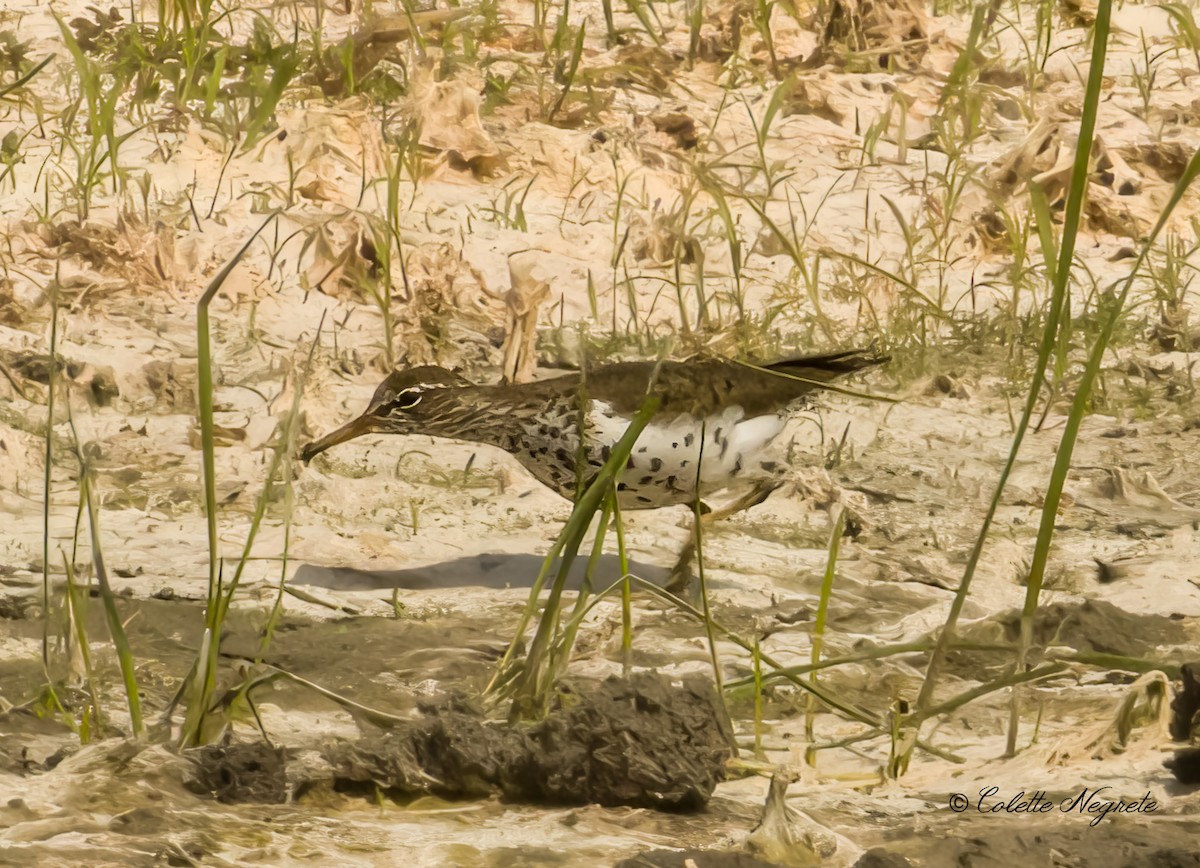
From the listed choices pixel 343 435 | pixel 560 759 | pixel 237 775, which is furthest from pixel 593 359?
pixel 237 775

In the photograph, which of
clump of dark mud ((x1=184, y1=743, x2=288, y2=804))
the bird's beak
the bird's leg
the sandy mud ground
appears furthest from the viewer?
the bird's beak

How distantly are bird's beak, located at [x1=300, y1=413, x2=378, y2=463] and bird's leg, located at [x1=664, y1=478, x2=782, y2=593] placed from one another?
103cm

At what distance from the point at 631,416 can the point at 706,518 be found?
2.01 feet

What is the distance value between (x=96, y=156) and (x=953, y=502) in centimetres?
394

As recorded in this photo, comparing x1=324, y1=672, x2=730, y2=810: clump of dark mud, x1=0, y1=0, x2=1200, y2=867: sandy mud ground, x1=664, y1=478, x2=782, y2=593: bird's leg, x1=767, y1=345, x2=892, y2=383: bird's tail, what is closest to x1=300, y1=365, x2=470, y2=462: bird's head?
x1=0, y1=0, x2=1200, y2=867: sandy mud ground

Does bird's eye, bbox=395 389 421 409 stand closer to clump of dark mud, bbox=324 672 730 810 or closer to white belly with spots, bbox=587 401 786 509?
white belly with spots, bbox=587 401 786 509

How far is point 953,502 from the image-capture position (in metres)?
5.49

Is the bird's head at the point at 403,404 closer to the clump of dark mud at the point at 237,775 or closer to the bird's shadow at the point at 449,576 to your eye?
the bird's shadow at the point at 449,576

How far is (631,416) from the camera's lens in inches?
189

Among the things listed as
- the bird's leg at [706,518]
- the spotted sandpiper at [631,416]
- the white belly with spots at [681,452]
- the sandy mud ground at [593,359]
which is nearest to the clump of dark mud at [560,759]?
the sandy mud ground at [593,359]

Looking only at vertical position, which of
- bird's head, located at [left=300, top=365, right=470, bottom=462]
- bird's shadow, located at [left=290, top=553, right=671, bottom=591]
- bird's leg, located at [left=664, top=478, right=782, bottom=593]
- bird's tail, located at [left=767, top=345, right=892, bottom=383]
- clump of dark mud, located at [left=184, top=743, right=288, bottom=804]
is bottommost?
bird's shadow, located at [left=290, top=553, right=671, bottom=591]

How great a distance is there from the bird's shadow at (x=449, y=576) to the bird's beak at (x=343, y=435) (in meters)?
0.42

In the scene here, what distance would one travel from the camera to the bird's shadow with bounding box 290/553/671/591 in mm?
4723

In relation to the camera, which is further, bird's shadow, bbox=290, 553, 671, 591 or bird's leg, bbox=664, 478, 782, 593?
bird's leg, bbox=664, 478, 782, 593
